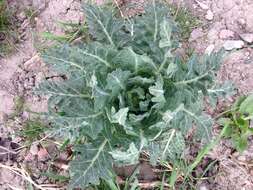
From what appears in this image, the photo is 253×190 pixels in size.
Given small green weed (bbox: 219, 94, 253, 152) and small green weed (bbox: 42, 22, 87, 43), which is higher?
small green weed (bbox: 42, 22, 87, 43)

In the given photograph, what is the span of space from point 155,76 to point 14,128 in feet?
2.32

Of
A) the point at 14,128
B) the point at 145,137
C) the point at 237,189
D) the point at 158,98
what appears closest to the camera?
the point at 158,98

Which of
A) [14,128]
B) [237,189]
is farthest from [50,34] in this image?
[237,189]

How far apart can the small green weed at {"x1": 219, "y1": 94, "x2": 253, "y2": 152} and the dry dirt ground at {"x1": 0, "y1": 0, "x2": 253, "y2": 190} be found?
7cm

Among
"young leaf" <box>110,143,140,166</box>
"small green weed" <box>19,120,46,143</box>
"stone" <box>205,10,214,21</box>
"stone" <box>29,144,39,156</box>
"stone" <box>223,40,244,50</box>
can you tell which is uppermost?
"stone" <box>205,10,214,21</box>

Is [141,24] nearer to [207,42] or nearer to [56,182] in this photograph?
[207,42]

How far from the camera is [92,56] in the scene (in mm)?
1824

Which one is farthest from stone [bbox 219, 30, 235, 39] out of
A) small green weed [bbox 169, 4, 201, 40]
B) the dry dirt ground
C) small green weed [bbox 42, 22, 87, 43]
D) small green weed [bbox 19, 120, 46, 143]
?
small green weed [bbox 19, 120, 46, 143]

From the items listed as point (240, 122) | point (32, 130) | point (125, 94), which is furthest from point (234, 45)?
point (32, 130)

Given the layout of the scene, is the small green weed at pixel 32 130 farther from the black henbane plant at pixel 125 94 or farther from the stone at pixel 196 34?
the stone at pixel 196 34

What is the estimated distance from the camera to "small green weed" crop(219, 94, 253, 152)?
→ 2.03 m

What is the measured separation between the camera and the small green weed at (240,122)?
2.03m

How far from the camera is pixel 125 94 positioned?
1860 millimetres

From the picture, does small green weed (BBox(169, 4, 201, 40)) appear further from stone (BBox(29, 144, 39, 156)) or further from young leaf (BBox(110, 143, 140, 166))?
stone (BBox(29, 144, 39, 156))
